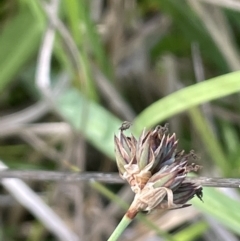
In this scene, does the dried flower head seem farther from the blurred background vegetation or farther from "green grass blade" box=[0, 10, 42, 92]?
"green grass blade" box=[0, 10, 42, 92]

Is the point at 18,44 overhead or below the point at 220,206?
overhead

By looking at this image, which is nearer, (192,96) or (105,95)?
(192,96)

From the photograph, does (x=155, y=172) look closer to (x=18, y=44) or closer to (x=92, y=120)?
(x=92, y=120)

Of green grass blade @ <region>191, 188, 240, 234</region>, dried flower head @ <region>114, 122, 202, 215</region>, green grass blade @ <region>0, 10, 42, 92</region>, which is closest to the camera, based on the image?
dried flower head @ <region>114, 122, 202, 215</region>

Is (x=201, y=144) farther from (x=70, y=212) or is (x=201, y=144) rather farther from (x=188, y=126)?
(x=70, y=212)

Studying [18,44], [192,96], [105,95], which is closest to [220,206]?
[192,96]

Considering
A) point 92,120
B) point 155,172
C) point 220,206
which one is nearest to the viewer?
point 155,172

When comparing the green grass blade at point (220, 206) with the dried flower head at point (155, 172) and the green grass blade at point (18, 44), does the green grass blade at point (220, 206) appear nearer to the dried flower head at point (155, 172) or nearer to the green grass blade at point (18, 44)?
the dried flower head at point (155, 172)

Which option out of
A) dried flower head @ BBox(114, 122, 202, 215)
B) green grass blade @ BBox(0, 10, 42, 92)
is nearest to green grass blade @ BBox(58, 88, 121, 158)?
green grass blade @ BBox(0, 10, 42, 92)
